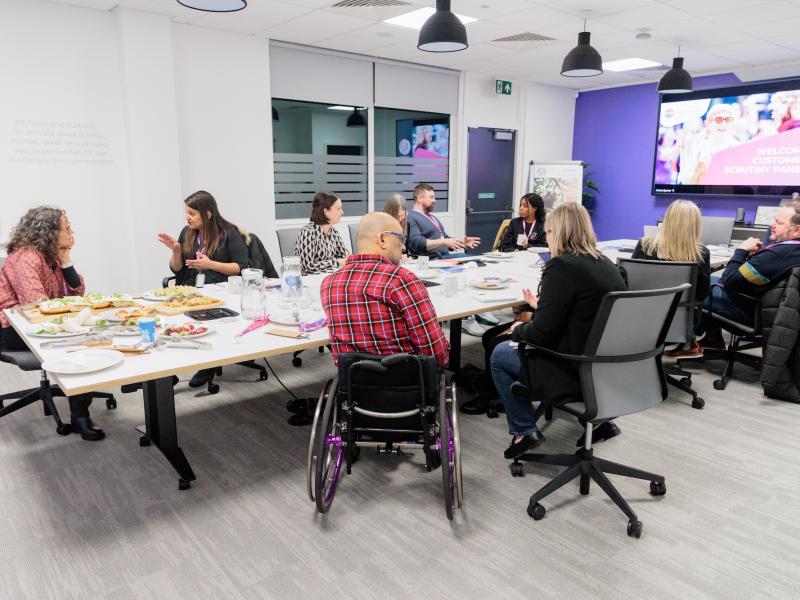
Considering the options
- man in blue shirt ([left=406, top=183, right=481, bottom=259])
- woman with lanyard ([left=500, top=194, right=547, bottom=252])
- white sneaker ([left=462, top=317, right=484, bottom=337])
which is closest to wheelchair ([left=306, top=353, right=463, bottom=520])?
white sneaker ([left=462, top=317, right=484, bottom=337])

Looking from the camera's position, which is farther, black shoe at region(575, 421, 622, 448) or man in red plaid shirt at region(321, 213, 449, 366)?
black shoe at region(575, 421, 622, 448)

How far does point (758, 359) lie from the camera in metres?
4.05

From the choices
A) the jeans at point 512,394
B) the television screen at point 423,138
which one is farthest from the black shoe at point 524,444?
the television screen at point 423,138

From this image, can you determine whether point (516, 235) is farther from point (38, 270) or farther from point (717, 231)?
point (38, 270)

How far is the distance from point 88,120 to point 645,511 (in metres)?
5.01

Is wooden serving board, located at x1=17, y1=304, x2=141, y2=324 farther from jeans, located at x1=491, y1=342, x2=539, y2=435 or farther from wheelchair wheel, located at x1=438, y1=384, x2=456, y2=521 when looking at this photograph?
jeans, located at x1=491, y1=342, x2=539, y2=435

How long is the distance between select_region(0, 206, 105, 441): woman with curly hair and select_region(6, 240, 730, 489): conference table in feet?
0.64

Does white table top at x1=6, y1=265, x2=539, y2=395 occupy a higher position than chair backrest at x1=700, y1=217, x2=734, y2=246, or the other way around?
chair backrest at x1=700, y1=217, x2=734, y2=246

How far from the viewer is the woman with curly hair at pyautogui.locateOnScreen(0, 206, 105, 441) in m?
3.02

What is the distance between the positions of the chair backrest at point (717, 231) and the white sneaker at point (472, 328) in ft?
8.46

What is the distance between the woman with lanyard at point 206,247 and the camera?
381 cm

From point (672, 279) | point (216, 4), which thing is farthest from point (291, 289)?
point (672, 279)

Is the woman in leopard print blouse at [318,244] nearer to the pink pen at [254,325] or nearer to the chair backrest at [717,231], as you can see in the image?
the pink pen at [254,325]

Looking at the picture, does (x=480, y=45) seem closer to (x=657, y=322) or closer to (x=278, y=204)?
(x=278, y=204)
